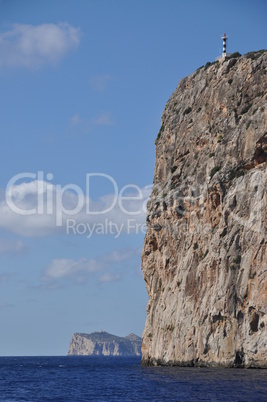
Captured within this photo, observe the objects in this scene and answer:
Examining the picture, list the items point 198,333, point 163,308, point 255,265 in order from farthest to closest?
point 163,308, point 198,333, point 255,265

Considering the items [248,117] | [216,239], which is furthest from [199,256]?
[248,117]

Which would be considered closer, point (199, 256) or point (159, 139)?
point (199, 256)

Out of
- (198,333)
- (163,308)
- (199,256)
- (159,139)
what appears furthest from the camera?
(159,139)

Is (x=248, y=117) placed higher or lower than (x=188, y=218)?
higher

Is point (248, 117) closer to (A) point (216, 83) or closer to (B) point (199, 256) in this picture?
(A) point (216, 83)

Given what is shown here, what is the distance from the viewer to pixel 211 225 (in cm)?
8119

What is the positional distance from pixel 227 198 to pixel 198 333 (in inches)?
605

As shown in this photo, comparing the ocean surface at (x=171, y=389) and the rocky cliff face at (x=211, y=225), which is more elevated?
the rocky cliff face at (x=211, y=225)

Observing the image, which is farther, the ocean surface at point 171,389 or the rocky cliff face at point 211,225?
the rocky cliff face at point 211,225

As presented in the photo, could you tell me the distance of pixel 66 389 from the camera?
62.5 metres

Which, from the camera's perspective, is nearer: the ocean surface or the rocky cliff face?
the ocean surface

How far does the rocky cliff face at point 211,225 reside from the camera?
71812 millimetres

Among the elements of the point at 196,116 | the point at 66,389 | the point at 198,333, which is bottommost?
the point at 66,389

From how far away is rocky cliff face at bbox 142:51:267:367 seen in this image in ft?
236
